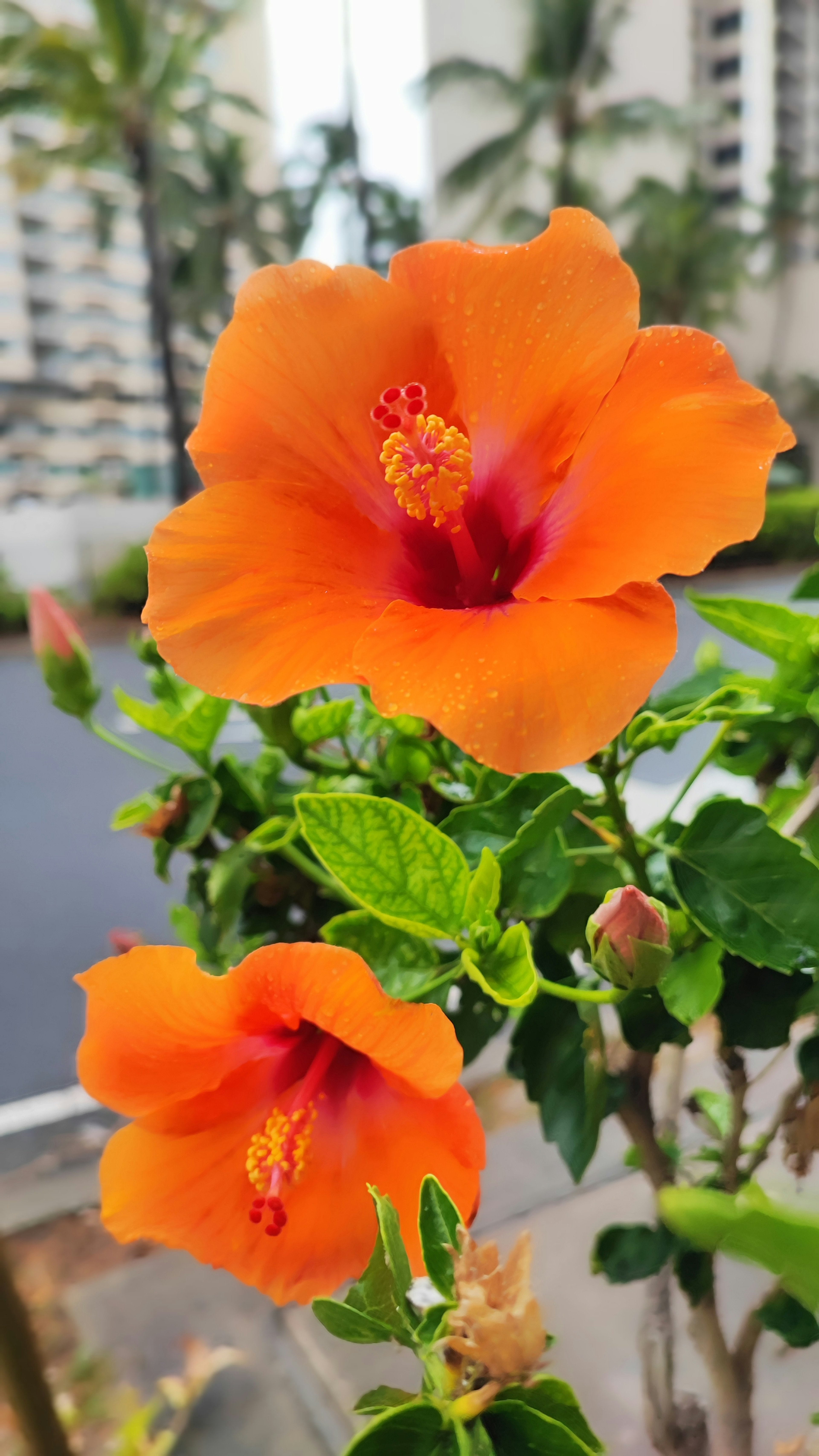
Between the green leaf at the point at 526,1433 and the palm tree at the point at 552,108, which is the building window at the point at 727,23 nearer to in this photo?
the palm tree at the point at 552,108

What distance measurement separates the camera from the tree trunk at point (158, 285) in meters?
5.93

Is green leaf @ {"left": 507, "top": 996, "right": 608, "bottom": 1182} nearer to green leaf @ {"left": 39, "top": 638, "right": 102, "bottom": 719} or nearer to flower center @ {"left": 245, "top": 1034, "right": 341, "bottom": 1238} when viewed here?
flower center @ {"left": 245, "top": 1034, "right": 341, "bottom": 1238}

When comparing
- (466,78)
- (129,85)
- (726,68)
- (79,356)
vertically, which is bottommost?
(79,356)

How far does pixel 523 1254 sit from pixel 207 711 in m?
0.17

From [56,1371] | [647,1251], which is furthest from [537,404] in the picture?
[56,1371]

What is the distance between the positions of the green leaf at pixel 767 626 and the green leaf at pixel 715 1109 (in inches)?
8.6

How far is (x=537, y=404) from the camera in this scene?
0.24 metres

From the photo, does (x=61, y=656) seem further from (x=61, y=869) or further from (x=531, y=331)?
(x=61, y=869)

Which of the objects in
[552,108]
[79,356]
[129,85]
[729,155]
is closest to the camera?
[129,85]

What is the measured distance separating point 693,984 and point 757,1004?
0.15ft

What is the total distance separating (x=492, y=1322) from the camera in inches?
6.9

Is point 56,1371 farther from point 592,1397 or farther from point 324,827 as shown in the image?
point 324,827

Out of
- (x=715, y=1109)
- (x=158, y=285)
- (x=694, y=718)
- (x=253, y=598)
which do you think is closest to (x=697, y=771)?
(x=694, y=718)

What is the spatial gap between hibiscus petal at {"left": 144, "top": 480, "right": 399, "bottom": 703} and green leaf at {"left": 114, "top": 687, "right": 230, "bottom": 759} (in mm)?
61
